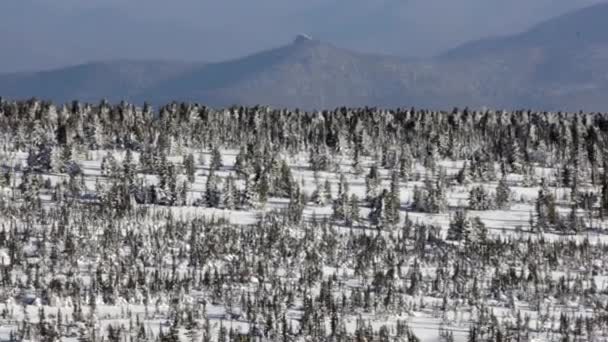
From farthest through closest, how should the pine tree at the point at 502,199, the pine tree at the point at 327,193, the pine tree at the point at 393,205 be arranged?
the pine tree at the point at 502,199 < the pine tree at the point at 327,193 < the pine tree at the point at 393,205

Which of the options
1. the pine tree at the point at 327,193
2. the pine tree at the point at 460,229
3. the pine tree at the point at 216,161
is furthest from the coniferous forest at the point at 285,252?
the pine tree at the point at 327,193

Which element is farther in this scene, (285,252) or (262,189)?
(262,189)

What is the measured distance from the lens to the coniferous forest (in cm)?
10094

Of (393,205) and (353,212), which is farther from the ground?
(393,205)

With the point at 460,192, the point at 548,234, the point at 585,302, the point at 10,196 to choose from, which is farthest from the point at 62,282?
the point at 460,192

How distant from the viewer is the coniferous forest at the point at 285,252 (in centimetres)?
10094

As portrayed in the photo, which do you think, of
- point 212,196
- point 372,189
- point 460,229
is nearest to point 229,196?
point 212,196

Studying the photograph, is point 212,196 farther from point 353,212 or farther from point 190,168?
point 353,212

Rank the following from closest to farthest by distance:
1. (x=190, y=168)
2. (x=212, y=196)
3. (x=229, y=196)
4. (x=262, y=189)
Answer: (x=229, y=196), (x=212, y=196), (x=262, y=189), (x=190, y=168)

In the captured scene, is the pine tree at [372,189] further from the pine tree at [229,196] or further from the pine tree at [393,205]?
the pine tree at [229,196]

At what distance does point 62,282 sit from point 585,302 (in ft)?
168

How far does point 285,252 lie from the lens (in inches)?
5039

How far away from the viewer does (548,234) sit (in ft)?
492

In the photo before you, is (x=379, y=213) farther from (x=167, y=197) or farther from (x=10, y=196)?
(x=10, y=196)
